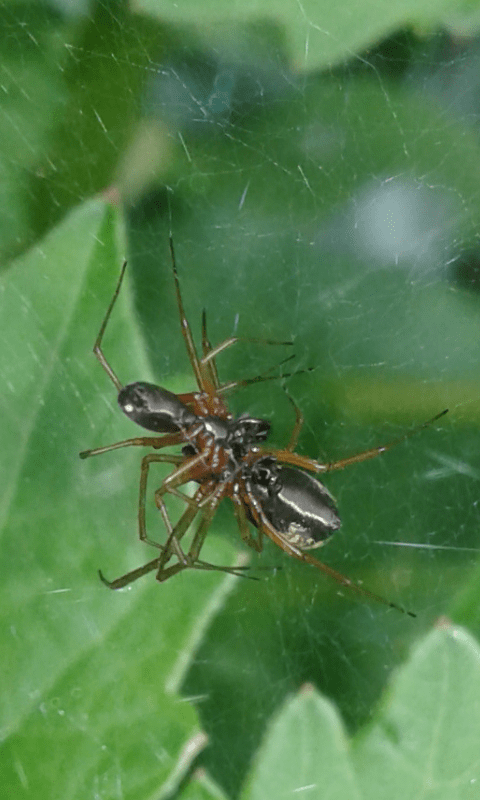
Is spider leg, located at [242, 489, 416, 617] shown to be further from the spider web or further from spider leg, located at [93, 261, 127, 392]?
spider leg, located at [93, 261, 127, 392]

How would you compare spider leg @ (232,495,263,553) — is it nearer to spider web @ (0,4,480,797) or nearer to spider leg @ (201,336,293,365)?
spider web @ (0,4,480,797)

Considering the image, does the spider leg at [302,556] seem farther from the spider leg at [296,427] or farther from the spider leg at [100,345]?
the spider leg at [100,345]

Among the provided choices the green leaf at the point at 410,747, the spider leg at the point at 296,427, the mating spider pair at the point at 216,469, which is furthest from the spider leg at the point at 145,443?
the green leaf at the point at 410,747

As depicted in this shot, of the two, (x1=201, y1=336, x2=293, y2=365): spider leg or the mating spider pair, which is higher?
(x1=201, y1=336, x2=293, y2=365): spider leg

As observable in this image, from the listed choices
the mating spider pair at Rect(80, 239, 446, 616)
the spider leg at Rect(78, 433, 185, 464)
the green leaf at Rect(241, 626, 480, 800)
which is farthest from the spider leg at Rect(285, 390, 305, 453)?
the green leaf at Rect(241, 626, 480, 800)

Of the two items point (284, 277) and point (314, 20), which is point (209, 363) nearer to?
point (284, 277)

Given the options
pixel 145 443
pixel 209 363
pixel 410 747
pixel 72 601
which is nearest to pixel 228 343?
pixel 209 363

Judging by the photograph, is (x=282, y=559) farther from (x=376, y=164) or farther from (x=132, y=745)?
(x=376, y=164)

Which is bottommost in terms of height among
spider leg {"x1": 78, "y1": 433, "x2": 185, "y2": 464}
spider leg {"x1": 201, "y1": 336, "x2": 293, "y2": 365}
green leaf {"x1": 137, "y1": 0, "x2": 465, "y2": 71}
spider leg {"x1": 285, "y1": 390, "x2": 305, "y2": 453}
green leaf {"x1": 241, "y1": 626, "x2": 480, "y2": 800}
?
green leaf {"x1": 241, "y1": 626, "x2": 480, "y2": 800}
